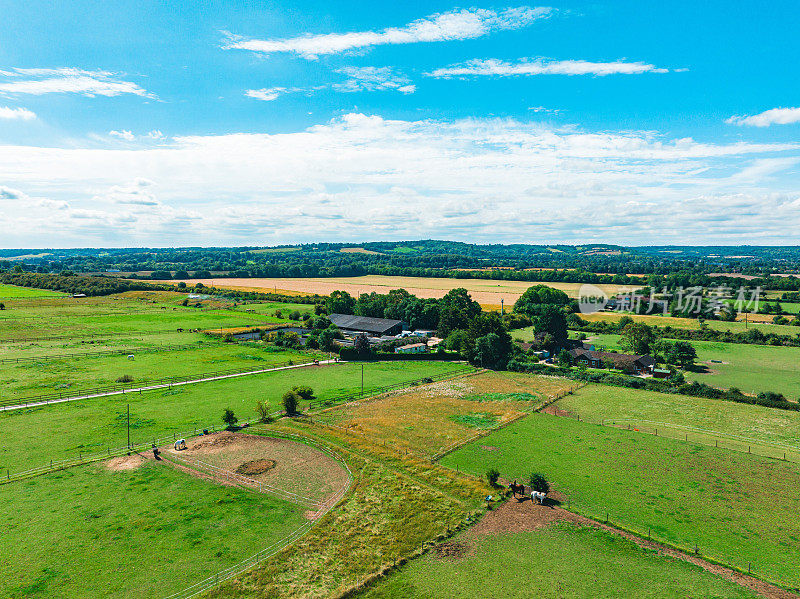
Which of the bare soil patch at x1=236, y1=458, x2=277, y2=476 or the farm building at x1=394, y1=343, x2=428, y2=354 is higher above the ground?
the farm building at x1=394, y1=343, x2=428, y2=354

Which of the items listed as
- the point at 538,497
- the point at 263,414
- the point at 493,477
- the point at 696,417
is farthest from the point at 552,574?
the point at 696,417

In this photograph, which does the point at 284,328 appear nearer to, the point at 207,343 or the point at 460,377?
the point at 207,343

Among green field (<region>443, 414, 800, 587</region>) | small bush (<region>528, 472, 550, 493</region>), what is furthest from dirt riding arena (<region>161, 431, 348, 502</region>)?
small bush (<region>528, 472, 550, 493</region>)

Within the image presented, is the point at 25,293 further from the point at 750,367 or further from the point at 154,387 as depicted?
the point at 750,367

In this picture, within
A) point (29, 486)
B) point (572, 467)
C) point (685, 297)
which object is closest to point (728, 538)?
point (572, 467)

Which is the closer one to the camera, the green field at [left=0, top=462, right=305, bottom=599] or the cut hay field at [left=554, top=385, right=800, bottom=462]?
the green field at [left=0, top=462, right=305, bottom=599]

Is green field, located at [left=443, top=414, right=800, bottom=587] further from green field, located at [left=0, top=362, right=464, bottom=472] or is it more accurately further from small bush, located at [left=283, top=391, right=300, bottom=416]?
green field, located at [left=0, top=362, right=464, bottom=472]
